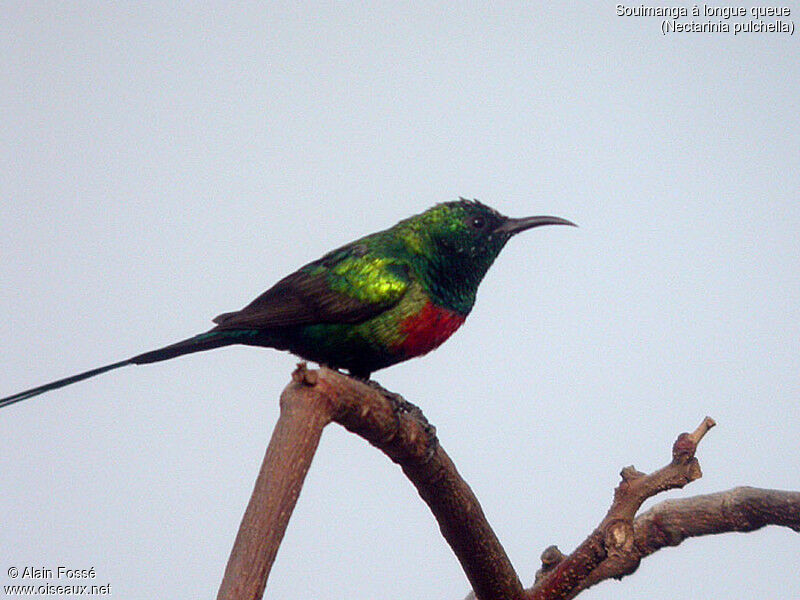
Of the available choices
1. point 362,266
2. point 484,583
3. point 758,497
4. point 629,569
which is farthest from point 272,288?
point 758,497

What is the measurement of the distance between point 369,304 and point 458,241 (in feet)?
1.64

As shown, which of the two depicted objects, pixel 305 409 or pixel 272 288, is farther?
pixel 272 288

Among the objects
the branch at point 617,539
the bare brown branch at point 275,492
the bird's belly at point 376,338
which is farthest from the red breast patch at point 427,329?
the bare brown branch at point 275,492

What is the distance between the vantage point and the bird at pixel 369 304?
365 cm

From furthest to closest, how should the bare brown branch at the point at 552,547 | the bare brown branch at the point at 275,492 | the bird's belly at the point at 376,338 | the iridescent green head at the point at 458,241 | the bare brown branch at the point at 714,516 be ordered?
the iridescent green head at the point at 458,241 < the bird's belly at the point at 376,338 < the bare brown branch at the point at 714,516 < the bare brown branch at the point at 552,547 < the bare brown branch at the point at 275,492

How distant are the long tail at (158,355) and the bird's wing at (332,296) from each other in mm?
55

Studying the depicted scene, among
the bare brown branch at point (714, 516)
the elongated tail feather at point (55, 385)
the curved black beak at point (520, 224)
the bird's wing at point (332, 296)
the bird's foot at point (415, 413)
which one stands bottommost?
the bare brown branch at point (714, 516)

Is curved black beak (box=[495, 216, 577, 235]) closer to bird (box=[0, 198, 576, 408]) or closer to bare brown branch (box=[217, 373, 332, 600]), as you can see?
bird (box=[0, 198, 576, 408])

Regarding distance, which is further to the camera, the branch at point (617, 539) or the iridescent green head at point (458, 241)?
the iridescent green head at point (458, 241)

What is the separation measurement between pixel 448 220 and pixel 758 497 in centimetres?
155

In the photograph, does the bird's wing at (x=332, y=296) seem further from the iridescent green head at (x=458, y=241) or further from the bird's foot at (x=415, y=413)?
the bird's foot at (x=415, y=413)

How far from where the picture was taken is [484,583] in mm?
3266

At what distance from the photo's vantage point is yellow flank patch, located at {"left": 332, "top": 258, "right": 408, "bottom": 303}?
365 cm

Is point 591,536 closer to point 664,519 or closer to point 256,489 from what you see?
point 664,519
